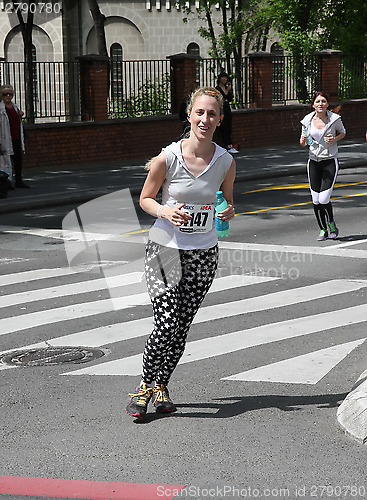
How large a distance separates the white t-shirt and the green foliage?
19.1m

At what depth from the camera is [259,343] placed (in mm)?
7445

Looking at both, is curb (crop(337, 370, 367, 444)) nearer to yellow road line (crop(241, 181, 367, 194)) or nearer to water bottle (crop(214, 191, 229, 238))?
water bottle (crop(214, 191, 229, 238))

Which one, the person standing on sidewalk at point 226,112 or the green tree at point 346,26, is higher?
the green tree at point 346,26

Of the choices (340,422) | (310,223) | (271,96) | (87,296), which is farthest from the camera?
(271,96)

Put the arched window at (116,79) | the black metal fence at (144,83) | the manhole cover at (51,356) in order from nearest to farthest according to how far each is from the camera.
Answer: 1. the manhole cover at (51,356)
2. the black metal fence at (144,83)
3. the arched window at (116,79)

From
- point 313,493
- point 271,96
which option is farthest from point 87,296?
point 271,96

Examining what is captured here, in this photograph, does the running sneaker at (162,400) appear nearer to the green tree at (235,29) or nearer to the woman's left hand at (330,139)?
the woman's left hand at (330,139)

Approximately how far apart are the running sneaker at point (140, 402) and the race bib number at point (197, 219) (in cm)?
103

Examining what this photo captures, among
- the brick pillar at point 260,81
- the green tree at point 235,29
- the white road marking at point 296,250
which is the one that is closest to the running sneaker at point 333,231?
the white road marking at point 296,250

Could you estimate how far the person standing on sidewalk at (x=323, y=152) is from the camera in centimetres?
1194

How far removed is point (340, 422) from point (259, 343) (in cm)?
202

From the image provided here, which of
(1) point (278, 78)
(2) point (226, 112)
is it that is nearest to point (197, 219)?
(2) point (226, 112)

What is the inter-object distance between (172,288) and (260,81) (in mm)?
23468

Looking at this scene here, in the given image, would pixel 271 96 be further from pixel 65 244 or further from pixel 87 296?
pixel 87 296
